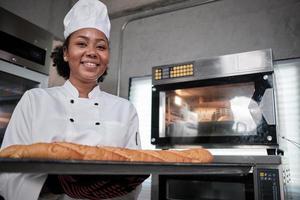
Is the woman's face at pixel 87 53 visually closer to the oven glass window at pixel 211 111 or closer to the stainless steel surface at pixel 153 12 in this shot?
the oven glass window at pixel 211 111

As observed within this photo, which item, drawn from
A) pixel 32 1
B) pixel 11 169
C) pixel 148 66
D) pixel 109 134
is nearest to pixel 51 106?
pixel 109 134

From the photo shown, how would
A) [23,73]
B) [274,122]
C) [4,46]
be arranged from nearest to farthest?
1. [274,122]
2. [4,46]
3. [23,73]

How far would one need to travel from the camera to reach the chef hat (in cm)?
122

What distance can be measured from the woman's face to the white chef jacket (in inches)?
4.5

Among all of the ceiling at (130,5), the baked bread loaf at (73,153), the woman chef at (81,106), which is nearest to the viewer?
the baked bread loaf at (73,153)

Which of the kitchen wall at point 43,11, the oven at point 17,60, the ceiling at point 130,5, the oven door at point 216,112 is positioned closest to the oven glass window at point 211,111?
the oven door at point 216,112

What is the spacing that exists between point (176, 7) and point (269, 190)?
1816 mm

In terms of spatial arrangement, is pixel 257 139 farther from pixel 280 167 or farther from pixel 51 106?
pixel 51 106

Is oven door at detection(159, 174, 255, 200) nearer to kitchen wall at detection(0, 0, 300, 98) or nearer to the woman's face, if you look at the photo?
the woman's face

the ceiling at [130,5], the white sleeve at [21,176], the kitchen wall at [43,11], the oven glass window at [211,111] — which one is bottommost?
the white sleeve at [21,176]

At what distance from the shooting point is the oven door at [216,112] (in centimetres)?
144

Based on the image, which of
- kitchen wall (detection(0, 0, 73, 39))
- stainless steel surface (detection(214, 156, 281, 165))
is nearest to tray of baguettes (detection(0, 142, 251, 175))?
stainless steel surface (detection(214, 156, 281, 165))

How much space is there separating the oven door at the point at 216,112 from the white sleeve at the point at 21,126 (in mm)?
879

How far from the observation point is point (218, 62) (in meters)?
1.65
